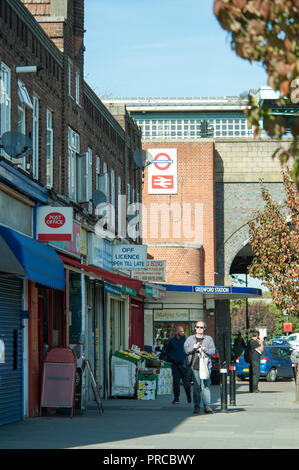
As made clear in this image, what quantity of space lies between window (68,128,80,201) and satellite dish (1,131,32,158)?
6.67 m

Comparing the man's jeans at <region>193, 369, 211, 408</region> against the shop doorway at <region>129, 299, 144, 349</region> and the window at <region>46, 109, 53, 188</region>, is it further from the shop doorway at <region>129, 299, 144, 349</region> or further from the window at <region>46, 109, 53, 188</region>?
the shop doorway at <region>129, 299, 144, 349</region>

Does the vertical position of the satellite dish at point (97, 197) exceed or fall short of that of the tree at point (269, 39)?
it exceeds it

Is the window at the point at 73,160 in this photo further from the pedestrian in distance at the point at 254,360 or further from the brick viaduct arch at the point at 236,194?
the brick viaduct arch at the point at 236,194

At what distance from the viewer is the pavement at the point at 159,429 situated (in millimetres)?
12398

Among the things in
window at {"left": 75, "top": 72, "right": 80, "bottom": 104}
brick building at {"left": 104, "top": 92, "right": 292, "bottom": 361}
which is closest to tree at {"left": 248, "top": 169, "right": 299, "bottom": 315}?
window at {"left": 75, "top": 72, "right": 80, "bottom": 104}

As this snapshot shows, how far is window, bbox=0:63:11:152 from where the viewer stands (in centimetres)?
1616

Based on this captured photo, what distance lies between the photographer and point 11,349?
1653cm

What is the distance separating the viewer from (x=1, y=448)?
11828 mm

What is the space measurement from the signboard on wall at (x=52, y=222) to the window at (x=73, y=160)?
162 inches

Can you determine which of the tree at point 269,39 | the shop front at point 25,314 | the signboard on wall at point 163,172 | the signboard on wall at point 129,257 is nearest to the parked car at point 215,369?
the signboard on wall at point 129,257

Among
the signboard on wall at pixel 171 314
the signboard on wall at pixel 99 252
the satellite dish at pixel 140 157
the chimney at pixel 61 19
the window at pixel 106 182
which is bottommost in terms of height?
the signboard on wall at pixel 171 314

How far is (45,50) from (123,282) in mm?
5570

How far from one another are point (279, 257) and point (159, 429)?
536 inches
